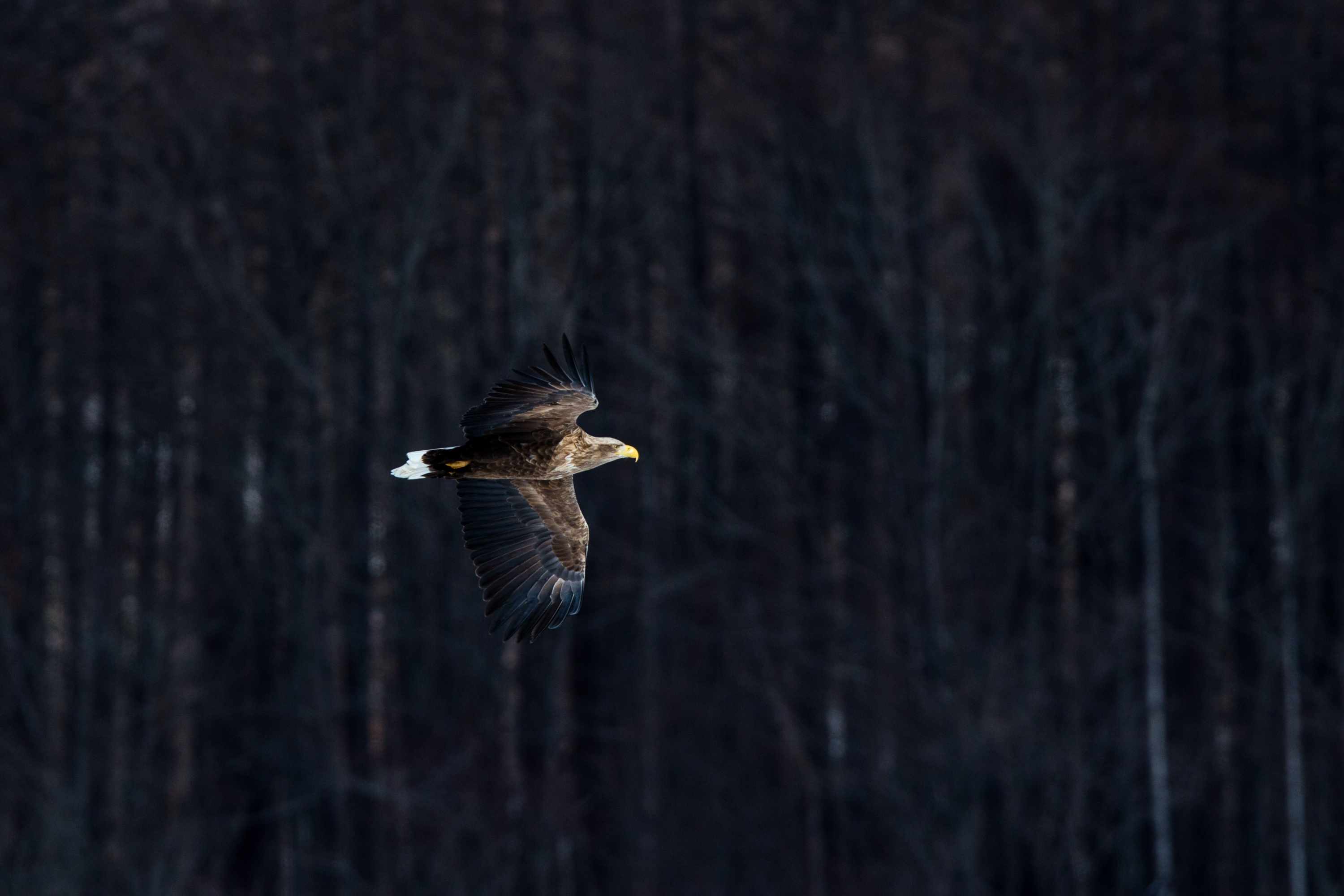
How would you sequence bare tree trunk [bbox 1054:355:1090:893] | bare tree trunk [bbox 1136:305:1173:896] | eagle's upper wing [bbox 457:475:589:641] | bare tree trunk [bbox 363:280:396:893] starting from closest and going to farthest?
eagle's upper wing [bbox 457:475:589:641], bare tree trunk [bbox 1136:305:1173:896], bare tree trunk [bbox 1054:355:1090:893], bare tree trunk [bbox 363:280:396:893]

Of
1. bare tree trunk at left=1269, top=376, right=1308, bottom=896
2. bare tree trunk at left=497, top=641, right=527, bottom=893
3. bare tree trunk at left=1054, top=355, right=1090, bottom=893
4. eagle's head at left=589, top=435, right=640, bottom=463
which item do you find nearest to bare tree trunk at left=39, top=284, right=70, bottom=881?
bare tree trunk at left=497, top=641, right=527, bottom=893

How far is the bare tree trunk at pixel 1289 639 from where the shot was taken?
1656cm

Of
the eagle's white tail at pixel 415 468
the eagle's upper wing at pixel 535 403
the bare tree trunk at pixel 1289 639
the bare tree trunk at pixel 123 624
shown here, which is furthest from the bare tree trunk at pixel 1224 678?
the eagle's white tail at pixel 415 468

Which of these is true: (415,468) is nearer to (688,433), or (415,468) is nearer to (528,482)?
(528,482)

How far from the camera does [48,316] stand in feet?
69.1

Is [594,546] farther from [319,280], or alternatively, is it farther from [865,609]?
[319,280]

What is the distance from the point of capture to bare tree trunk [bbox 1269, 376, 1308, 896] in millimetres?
16562

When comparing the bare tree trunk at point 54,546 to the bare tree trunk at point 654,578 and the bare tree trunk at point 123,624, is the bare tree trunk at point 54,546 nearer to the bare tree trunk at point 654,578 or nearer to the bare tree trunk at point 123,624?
the bare tree trunk at point 123,624

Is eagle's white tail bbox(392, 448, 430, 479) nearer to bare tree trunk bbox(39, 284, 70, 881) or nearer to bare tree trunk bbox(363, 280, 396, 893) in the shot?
bare tree trunk bbox(39, 284, 70, 881)

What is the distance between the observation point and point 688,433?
20516 millimetres

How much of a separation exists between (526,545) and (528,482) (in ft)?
0.82

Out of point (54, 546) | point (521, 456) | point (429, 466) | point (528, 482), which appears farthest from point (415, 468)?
point (54, 546)

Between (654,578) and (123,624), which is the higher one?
(654,578)

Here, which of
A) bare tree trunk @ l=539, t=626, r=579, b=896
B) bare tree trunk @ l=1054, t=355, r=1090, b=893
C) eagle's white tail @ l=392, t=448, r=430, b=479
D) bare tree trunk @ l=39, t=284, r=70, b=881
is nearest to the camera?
eagle's white tail @ l=392, t=448, r=430, b=479
